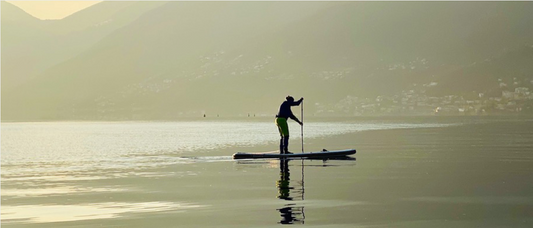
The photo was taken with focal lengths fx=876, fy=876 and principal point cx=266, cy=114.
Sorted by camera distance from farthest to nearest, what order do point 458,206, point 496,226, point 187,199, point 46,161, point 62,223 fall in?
1. point 46,161
2. point 187,199
3. point 458,206
4. point 62,223
5. point 496,226

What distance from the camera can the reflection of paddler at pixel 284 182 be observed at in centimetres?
2538

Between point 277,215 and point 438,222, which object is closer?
point 438,222

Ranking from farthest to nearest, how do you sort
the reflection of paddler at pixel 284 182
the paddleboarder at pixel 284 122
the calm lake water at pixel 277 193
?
1. the paddleboarder at pixel 284 122
2. the reflection of paddler at pixel 284 182
3. the calm lake water at pixel 277 193

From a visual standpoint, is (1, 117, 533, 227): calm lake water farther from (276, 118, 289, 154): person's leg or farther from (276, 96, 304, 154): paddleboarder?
(276, 96, 304, 154): paddleboarder

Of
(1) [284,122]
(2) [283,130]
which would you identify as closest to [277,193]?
(2) [283,130]

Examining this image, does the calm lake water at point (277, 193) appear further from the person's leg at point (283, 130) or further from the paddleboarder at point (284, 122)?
the paddleboarder at point (284, 122)

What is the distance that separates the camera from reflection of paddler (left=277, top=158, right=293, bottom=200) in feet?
83.3

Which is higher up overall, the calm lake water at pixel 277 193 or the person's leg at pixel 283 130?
the person's leg at pixel 283 130

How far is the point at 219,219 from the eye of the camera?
808 inches

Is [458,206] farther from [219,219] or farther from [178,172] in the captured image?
[178,172]

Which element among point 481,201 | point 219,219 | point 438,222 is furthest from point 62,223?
point 481,201

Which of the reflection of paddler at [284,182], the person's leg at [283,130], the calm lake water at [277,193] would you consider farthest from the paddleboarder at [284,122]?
the reflection of paddler at [284,182]

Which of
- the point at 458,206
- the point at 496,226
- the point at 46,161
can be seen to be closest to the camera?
the point at 496,226

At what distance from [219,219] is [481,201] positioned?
7334 millimetres
